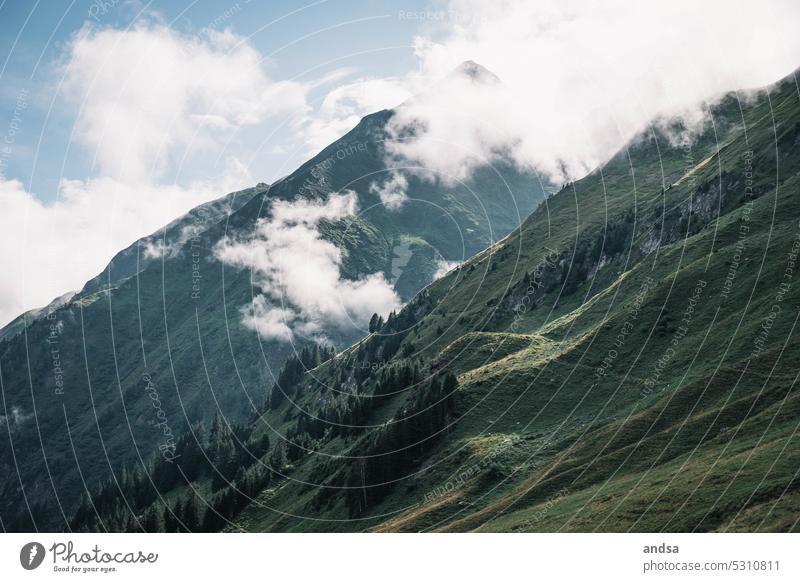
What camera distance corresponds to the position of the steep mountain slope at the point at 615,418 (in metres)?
67.5

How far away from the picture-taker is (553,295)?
198 metres

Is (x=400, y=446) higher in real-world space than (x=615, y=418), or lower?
lower

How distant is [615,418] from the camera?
94562 mm

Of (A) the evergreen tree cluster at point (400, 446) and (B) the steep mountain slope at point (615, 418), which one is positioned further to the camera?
(A) the evergreen tree cluster at point (400, 446)

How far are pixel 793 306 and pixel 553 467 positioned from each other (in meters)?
45.8

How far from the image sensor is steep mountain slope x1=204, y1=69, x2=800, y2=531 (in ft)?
221

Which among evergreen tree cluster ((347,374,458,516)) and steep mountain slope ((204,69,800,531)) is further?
evergreen tree cluster ((347,374,458,516))

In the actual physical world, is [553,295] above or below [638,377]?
above

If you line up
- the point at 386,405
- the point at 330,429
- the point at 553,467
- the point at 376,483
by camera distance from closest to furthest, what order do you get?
the point at 553,467 → the point at 376,483 → the point at 386,405 → the point at 330,429

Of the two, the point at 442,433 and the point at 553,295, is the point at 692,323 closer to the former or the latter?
the point at 442,433

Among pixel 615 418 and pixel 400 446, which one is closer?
pixel 615 418

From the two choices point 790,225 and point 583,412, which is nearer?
point 583,412

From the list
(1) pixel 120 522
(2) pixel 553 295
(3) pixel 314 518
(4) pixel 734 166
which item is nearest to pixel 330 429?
(3) pixel 314 518

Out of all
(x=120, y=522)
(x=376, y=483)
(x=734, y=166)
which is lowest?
(x=120, y=522)
